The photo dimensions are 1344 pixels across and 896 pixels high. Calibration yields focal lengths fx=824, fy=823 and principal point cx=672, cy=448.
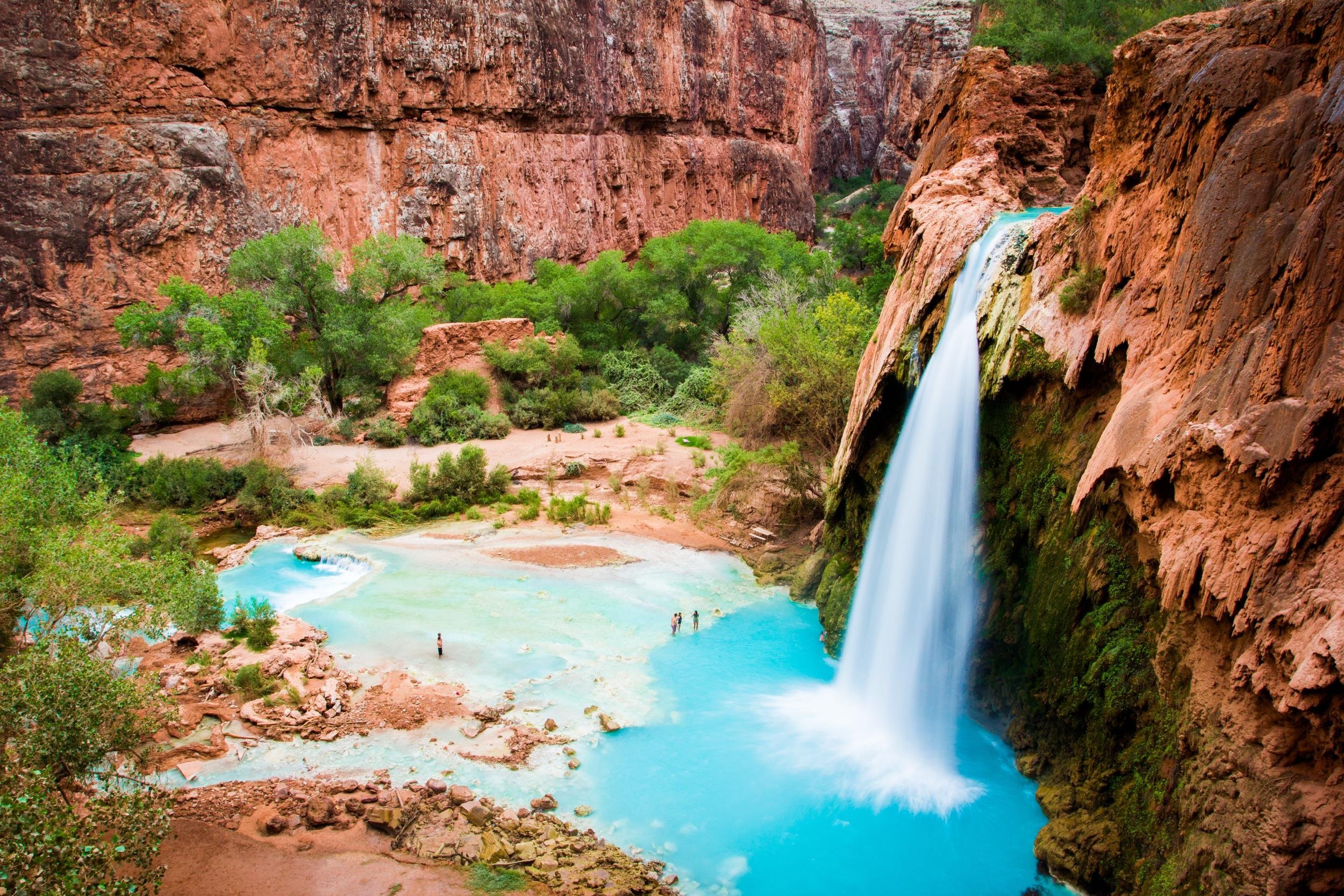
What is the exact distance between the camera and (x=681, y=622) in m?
17.5

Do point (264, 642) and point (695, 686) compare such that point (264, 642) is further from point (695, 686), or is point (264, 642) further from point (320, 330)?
point (320, 330)

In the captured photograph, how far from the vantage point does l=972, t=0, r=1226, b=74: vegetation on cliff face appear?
21.2 metres

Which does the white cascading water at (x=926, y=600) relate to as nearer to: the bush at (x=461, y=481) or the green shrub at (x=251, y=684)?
the green shrub at (x=251, y=684)

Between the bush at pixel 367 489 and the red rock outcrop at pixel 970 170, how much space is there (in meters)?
13.8

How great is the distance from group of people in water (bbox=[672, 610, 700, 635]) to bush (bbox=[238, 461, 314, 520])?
12659 mm

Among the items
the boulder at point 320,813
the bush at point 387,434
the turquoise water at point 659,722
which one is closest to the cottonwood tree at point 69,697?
the boulder at point 320,813

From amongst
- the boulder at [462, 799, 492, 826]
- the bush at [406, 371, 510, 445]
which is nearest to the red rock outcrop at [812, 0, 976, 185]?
the bush at [406, 371, 510, 445]

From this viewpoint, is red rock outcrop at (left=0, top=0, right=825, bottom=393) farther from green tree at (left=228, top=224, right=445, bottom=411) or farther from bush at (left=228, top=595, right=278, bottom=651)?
bush at (left=228, top=595, right=278, bottom=651)

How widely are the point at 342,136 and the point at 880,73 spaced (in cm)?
5296

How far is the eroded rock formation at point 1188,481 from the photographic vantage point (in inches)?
280

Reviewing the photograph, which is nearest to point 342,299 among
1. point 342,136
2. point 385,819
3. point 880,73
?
Answer: point 342,136

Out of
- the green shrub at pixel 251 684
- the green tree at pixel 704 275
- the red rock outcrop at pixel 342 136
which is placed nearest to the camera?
the green shrub at pixel 251 684

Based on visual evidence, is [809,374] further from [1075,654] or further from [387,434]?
[387,434]

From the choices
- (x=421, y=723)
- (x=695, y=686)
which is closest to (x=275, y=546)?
(x=421, y=723)
